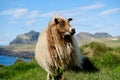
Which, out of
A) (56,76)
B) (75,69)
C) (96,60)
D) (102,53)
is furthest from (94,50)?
(56,76)

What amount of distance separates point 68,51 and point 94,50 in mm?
9479

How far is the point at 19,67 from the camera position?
24.5 meters

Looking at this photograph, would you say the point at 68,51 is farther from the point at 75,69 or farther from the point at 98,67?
the point at 98,67

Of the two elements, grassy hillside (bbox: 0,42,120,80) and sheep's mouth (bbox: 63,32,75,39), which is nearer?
sheep's mouth (bbox: 63,32,75,39)

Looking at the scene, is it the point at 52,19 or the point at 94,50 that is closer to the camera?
the point at 52,19

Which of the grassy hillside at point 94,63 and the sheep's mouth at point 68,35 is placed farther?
the grassy hillside at point 94,63

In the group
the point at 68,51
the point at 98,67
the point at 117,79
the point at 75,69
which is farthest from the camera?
the point at 98,67

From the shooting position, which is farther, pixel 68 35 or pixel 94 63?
pixel 94 63

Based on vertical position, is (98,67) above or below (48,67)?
below

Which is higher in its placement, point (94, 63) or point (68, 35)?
point (68, 35)

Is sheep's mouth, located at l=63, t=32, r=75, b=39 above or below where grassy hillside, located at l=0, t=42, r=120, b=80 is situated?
above

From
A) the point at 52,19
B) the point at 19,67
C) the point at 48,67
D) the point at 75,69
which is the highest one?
the point at 52,19

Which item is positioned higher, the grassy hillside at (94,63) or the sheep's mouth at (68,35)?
the sheep's mouth at (68,35)

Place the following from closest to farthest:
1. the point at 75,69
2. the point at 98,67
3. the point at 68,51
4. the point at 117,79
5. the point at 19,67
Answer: the point at 117,79 → the point at 68,51 → the point at 75,69 → the point at 98,67 → the point at 19,67
